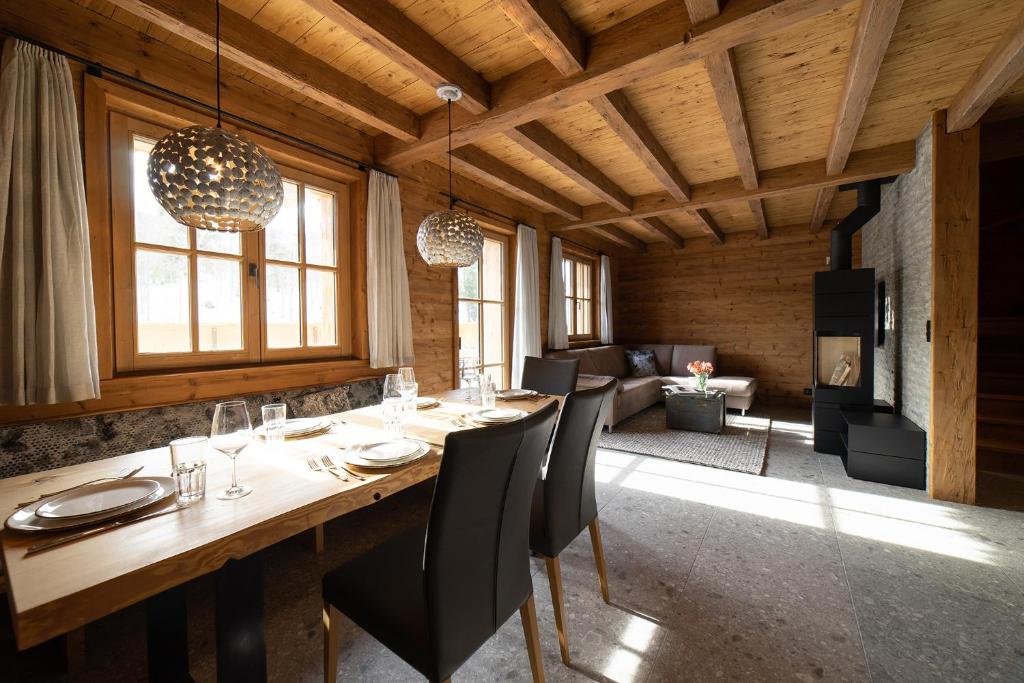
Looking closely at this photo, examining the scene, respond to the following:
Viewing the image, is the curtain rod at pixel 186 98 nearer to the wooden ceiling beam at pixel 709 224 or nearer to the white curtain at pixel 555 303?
the white curtain at pixel 555 303

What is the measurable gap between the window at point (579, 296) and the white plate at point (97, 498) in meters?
4.88

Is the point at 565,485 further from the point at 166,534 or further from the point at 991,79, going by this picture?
the point at 991,79

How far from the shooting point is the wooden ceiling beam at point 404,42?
162 cm

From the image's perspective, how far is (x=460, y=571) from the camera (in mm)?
951

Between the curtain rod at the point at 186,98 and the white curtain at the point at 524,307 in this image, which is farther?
the white curtain at the point at 524,307

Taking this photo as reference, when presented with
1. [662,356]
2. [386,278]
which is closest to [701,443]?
[662,356]

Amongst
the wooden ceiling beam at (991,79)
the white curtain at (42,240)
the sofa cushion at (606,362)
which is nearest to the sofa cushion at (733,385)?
the sofa cushion at (606,362)

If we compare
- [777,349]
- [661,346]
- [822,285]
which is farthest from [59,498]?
[777,349]

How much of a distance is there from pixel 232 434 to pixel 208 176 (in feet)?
2.39

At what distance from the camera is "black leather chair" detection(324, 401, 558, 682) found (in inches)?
35.2

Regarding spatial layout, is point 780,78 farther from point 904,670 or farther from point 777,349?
point 777,349

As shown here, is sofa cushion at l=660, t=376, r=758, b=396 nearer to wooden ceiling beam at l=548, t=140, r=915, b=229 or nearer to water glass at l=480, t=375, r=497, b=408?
wooden ceiling beam at l=548, t=140, r=915, b=229

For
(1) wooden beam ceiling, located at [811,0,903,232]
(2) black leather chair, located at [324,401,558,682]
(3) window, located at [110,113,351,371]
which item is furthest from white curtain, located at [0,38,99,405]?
(1) wooden beam ceiling, located at [811,0,903,232]

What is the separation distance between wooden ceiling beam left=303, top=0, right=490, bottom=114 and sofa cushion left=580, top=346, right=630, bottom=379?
11.2 feet
